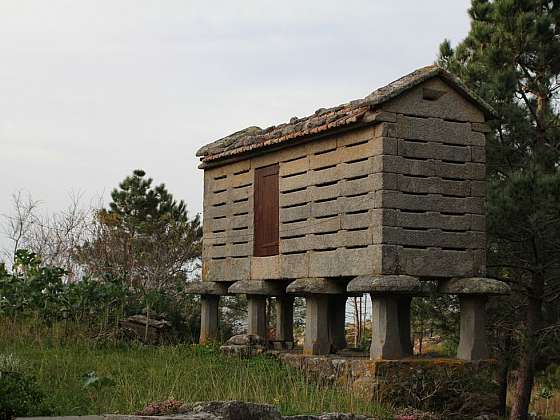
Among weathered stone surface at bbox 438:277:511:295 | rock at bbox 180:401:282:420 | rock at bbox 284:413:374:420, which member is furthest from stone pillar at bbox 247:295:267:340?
rock at bbox 180:401:282:420

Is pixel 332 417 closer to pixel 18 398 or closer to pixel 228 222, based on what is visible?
pixel 18 398

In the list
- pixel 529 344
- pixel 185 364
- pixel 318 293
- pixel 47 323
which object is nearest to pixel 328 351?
pixel 318 293

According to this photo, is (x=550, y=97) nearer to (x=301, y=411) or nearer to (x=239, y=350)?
(x=239, y=350)

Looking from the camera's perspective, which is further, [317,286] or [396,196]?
[317,286]

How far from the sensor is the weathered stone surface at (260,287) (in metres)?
14.9

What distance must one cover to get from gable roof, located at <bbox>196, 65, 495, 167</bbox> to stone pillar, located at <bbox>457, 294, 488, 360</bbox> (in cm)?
277

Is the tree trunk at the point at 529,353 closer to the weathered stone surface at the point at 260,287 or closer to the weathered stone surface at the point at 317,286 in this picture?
the weathered stone surface at the point at 317,286

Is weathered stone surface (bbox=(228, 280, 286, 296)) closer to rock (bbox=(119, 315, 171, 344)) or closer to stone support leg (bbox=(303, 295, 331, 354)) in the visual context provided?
stone support leg (bbox=(303, 295, 331, 354))

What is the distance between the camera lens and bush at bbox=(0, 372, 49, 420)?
925 centimetres

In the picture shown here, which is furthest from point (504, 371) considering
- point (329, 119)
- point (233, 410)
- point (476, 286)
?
point (233, 410)

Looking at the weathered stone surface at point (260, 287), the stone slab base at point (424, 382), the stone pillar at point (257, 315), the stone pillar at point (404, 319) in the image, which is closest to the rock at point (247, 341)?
the stone pillar at point (257, 315)

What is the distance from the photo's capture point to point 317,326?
13703 mm

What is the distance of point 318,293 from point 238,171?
332 centimetres

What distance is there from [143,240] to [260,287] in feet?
33.4
